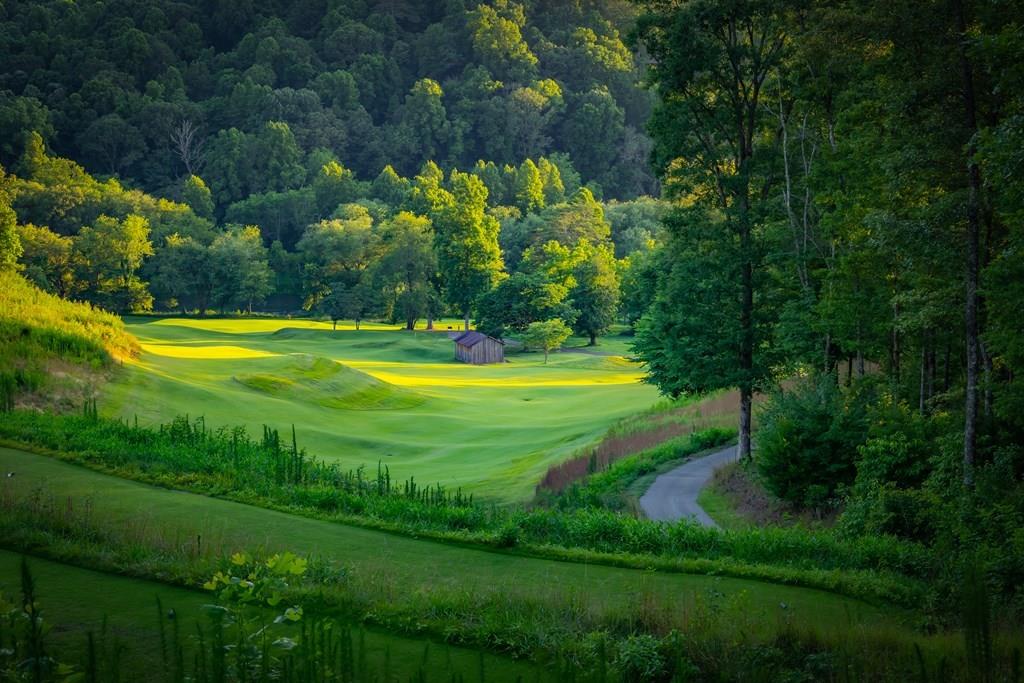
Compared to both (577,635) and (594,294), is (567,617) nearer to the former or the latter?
(577,635)

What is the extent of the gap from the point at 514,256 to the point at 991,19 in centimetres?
10000

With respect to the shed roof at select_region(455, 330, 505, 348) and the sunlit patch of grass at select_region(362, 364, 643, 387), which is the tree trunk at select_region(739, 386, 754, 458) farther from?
the shed roof at select_region(455, 330, 505, 348)

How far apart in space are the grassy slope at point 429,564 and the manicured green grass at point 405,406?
39.2ft

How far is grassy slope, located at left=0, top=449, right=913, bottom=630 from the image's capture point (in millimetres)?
11742

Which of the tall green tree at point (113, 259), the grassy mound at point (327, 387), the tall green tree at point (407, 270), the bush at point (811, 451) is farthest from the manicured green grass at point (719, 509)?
the tall green tree at point (113, 259)

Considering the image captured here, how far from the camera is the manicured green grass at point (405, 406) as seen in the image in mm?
33625

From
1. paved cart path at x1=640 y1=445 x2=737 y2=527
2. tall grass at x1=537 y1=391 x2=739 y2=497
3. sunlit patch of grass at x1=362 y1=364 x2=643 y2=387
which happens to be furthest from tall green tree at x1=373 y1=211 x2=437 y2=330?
paved cart path at x1=640 y1=445 x2=737 y2=527

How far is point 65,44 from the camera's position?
188 metres

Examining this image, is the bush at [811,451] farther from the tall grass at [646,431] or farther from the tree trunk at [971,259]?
the tall grass at [646,431]

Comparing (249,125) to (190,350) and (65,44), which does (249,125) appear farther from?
(190,350)

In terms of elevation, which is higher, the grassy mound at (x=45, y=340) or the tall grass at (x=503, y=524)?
the grassy mound at (x=45, y=340)

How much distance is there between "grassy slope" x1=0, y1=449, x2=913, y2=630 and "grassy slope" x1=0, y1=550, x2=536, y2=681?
1831 millimetres

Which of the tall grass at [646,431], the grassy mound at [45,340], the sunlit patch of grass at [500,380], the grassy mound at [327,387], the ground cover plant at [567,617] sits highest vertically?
the grassy mound at [45,340]

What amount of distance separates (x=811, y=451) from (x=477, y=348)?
63204mm
